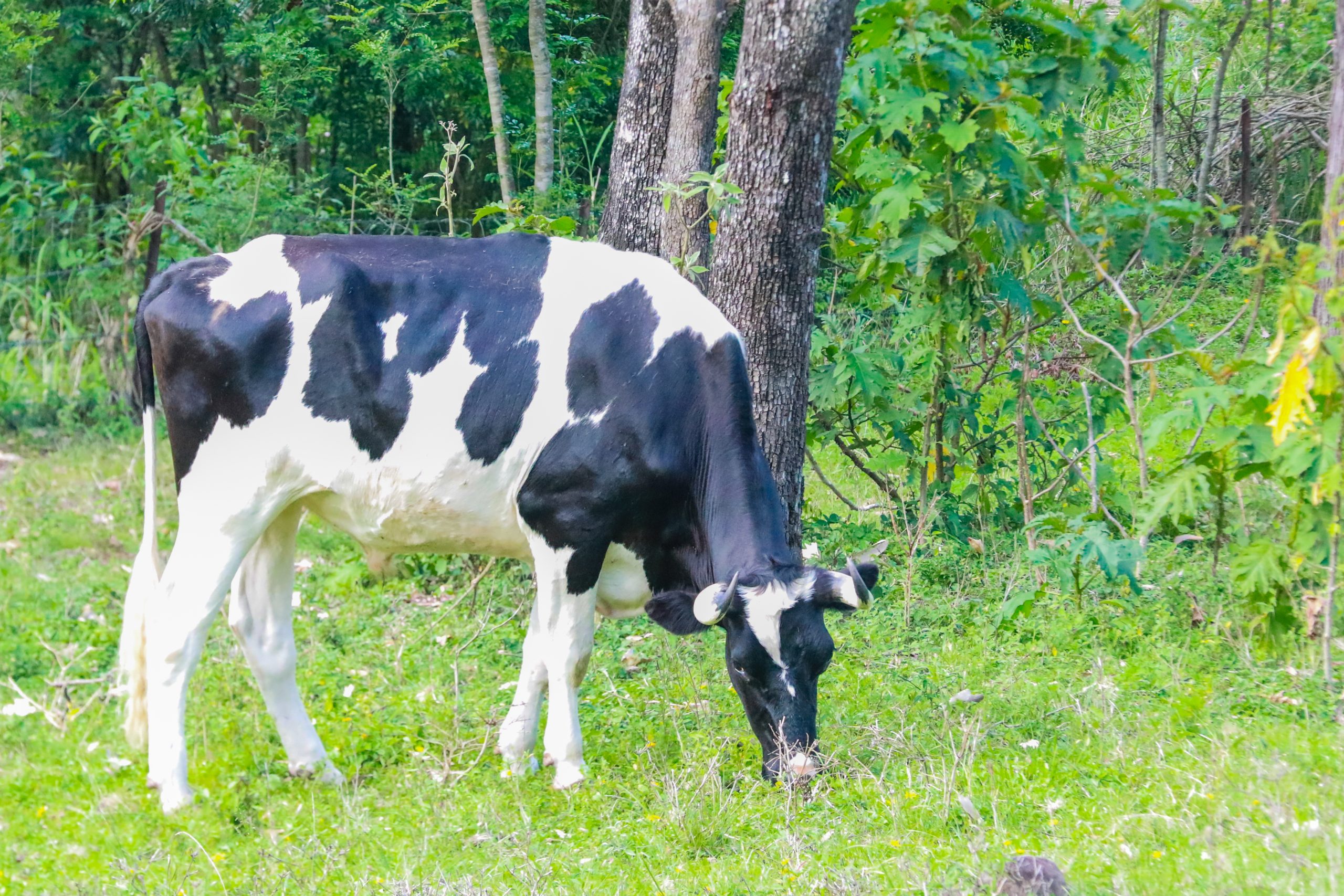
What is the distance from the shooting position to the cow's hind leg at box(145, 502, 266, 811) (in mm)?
5234

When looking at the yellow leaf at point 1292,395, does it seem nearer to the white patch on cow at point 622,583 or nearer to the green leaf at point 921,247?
the green leaf at point 921,247

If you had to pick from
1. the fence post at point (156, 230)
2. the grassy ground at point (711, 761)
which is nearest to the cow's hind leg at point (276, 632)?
the grassy ground at point (711, 761)

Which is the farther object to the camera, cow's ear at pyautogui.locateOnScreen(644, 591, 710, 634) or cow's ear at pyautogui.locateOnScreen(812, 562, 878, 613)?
cow's ear at pyautogui.locateOnScreen(644, 591, 710, 634)

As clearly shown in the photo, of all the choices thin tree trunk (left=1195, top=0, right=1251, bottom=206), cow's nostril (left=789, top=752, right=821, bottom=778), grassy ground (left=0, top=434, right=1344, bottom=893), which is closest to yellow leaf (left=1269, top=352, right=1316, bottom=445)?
grassy ground (left=0, top=434, right=1344, bottom=893)

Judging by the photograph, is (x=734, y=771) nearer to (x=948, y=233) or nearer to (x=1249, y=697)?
(x=1249, y=697)

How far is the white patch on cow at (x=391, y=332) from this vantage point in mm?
5219

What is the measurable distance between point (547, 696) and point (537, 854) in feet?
5.57

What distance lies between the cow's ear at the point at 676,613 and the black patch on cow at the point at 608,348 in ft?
2.49

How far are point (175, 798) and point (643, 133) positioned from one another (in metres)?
4.30

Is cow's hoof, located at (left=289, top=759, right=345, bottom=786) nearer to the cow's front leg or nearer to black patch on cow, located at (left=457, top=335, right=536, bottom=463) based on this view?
the cow's front leg

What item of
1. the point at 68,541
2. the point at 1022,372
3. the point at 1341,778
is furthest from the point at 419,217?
the point at 1341,778

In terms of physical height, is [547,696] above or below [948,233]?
below

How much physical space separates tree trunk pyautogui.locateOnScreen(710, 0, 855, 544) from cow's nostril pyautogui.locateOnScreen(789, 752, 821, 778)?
68.9 inches

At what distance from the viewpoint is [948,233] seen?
20.4 feet
